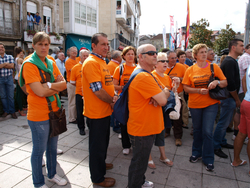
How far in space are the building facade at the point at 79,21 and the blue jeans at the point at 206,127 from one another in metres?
19.2

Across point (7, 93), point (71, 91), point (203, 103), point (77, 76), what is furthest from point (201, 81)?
point (7, 93)

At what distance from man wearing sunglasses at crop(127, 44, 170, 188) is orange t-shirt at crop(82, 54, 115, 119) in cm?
45

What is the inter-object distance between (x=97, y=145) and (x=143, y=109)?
2.98ft

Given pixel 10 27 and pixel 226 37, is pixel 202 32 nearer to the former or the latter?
pixel 226 37

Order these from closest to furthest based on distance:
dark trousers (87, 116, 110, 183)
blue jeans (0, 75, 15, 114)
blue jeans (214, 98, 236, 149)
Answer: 1. dark trousers (87, 116, 110, 183)
2. blue jeans (214, 98, 236, 149)
3. blue jeans (0, 75, 15, 114)

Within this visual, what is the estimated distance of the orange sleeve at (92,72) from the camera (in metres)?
2.28

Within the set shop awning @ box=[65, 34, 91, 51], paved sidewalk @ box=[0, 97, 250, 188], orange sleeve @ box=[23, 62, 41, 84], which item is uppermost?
shop awning @ box=[65, 34, 91, 51]

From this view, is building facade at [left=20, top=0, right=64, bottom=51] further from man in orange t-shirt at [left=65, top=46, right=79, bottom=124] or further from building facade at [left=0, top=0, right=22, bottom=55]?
man in orange t-shirt at [left=65, top=46, right=79, bottom=124]

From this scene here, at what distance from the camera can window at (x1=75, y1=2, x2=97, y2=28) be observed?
21.2 meters

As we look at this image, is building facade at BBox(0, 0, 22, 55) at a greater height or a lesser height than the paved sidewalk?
greater

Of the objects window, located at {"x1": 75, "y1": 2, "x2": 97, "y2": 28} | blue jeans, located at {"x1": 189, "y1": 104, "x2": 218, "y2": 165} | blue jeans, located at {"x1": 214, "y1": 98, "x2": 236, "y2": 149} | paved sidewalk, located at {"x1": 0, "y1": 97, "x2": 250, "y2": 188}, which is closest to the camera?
paved sidewalk, located at {"x1": 0, "y1": 97, "x2": 250, "y2": 188}

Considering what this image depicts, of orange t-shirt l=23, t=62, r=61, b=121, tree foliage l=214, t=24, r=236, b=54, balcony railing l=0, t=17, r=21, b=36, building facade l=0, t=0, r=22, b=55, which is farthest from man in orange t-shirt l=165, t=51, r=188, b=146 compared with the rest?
tree foliage l=214, t=24, r=236, b=54

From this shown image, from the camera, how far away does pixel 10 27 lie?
15.8 meters

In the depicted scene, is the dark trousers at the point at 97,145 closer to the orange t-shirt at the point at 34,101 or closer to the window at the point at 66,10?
the orange t-shirt at the point at 34,101
